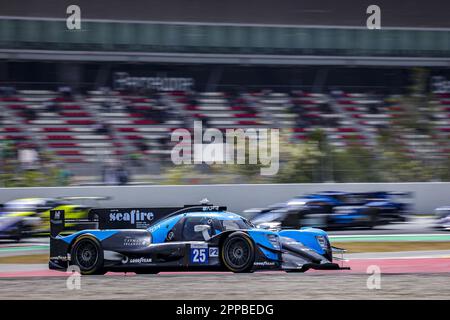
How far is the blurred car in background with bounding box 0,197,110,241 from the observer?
17109 millimetres

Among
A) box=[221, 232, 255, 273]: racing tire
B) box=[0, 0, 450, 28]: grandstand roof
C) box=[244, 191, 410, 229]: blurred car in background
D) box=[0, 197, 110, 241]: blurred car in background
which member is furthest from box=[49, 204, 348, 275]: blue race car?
box=[0, 0, 450, 28]: grandstand roof

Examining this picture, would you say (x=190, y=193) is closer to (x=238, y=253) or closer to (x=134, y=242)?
(x=134, y=242)

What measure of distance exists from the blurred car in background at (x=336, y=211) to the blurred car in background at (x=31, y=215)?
399 centimetres

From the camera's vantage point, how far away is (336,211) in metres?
18.5

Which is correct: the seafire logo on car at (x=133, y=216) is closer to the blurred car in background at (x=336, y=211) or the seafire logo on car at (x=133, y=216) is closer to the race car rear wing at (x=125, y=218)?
the race car rear wing at (x=125, y=218)

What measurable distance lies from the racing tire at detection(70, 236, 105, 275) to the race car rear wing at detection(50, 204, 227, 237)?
28 cm

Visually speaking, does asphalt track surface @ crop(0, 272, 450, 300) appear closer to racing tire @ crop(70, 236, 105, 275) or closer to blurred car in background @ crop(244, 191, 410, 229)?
racing tire @ crop(70, 236, 105, 275)

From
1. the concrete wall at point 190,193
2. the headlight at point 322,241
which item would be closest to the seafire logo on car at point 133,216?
the headlight at point 322,241

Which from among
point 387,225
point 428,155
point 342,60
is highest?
point 342,60

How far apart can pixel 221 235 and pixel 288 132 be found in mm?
13592

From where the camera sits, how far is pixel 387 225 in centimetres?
1948
